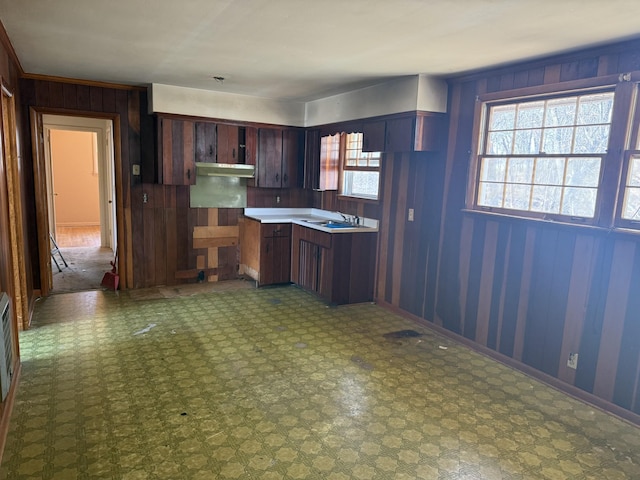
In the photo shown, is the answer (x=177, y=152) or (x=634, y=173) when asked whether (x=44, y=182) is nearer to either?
(x=177, y=152)

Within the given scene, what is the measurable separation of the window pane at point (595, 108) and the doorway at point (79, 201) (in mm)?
5389

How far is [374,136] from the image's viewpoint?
181 inches

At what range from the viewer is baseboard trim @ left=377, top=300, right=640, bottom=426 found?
9.40 feet

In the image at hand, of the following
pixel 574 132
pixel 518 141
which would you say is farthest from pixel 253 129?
pixel 574 132

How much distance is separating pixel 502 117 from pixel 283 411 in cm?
291

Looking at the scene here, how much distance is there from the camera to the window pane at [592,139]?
9.79 ft

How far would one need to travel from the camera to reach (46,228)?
493 cm

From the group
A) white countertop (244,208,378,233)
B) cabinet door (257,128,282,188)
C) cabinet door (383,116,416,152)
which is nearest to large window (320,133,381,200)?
white countertop (244,208,378,233)

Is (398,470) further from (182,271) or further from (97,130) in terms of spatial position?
(97,130)

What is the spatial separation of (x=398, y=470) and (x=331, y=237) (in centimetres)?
286

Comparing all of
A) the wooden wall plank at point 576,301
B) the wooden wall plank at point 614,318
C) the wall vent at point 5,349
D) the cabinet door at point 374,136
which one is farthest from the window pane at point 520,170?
the wall vent at point 5,349

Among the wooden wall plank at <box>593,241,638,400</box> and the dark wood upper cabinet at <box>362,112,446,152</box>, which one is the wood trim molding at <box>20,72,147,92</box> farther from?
the wooden wall plank at <box>593,241,638,400</box>

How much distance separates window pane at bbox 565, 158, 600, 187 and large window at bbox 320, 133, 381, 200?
2.30 meters

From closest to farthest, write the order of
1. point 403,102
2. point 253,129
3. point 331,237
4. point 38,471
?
point 38,471
point 403,102
point 331,237
point 253,129
